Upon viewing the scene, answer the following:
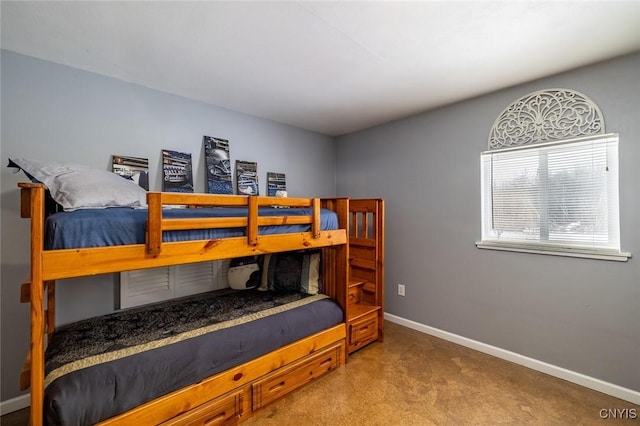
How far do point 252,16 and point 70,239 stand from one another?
4.83 feet

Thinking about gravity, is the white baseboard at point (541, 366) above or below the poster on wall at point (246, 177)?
below

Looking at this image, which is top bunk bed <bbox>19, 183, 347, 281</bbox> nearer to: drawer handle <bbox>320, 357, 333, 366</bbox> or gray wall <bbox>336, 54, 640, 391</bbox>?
drawer handle <bbox>320, 357, 333, 366</bbox>

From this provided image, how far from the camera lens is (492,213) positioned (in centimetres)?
261

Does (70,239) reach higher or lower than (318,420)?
higher

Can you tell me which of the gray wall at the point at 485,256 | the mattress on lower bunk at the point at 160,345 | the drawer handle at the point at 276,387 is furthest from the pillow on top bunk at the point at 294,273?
the gray wall at the point at 485,256

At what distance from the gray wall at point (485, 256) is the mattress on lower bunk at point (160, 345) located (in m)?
1.28

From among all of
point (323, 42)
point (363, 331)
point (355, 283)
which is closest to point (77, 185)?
point (323, 42)

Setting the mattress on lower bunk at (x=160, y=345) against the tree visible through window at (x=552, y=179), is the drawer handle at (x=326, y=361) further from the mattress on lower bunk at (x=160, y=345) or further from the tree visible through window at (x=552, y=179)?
the tree visible through window at (x=552, y=179)

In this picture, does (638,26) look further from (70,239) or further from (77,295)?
(77,295)

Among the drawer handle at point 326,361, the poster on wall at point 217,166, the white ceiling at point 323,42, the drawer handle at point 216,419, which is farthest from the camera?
the poster on wall at point 217,166

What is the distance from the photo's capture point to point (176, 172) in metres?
2.52

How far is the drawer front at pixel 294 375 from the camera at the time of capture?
5.97ft

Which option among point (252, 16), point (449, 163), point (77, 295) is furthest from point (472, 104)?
point (77, 295)

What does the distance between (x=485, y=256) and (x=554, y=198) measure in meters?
0.74
